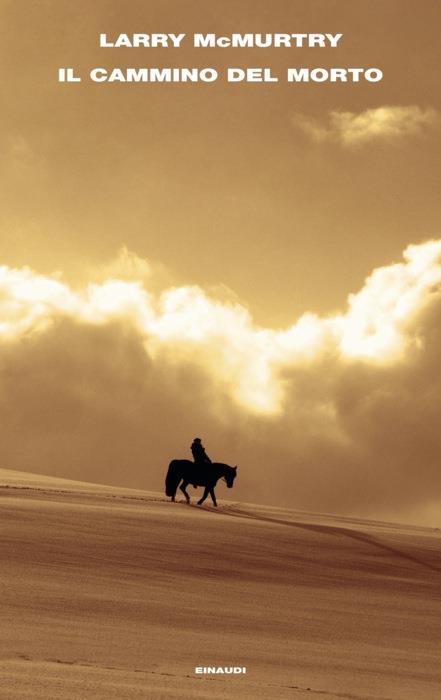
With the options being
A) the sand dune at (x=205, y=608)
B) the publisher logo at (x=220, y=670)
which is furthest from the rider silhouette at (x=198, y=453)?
the publisher logo at (x=220, y=670)

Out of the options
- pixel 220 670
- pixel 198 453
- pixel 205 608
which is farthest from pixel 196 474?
pixel 220 670

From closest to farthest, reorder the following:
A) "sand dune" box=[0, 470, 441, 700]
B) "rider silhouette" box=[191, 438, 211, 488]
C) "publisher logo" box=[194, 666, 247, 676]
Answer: "sand dune" box=[0, 470, 441, 700] → "publisher logo" box=[194, 666, 247, 676] → "rider silhouette" box=[191, 438, 211, 488]

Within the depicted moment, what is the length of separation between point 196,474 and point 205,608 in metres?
11.9

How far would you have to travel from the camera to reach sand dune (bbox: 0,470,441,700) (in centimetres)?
646

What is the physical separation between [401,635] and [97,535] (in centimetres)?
596

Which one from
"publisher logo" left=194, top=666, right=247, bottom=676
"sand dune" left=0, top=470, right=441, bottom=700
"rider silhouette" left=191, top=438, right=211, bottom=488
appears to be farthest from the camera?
"rider silhouette" left=191, top=438, right=211, bottom=488

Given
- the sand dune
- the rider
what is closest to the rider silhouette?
the rider

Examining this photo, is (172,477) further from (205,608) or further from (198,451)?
(205,608)

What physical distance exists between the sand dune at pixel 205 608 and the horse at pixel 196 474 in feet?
11.7

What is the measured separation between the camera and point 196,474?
70.4ft

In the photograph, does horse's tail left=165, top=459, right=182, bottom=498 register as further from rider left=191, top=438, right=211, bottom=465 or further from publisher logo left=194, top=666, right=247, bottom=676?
publisher logo left=194, top=666, right=247, bottom=676

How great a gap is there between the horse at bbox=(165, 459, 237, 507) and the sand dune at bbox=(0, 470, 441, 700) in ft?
11.7

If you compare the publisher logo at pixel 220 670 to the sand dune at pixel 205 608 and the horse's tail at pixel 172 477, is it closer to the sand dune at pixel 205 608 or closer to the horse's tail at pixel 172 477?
the sand dune at pixel 205 608

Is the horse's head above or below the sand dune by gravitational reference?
above
